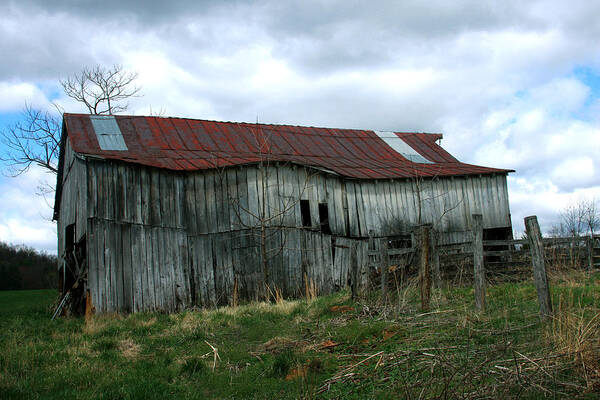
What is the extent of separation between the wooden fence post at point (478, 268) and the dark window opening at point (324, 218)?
407 inches

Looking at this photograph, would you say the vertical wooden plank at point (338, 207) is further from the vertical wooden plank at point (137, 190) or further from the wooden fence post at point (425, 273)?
the wooden fence post at point (425, 273)

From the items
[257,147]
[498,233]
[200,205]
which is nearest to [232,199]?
[200,205]

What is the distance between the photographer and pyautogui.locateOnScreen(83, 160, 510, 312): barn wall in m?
14.9

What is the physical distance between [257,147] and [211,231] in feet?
16.5

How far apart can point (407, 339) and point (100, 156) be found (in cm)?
1143

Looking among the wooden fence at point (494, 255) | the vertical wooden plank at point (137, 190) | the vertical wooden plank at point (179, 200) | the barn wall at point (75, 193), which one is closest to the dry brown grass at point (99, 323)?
the barn wall at point (75, 193)

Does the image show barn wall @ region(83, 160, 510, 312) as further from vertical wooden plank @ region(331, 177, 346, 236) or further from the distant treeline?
the distant treeline

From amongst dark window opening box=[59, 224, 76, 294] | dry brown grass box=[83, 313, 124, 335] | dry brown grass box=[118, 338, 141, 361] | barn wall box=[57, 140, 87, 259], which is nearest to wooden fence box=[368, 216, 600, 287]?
dry brown grass box=[118, 338, 141, 361]

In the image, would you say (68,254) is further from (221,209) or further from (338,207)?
(338,207)

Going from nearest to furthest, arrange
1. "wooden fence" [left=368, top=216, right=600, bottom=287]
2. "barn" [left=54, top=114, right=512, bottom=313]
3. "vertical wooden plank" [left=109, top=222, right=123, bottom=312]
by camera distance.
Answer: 1. "wooden fence" [left=368, top=216, right=600, bottom=287]
2. "vertical wooden plank" [left=109, top=222, right=123, bottom=312]
3. "barn" [left=54, top=114, right=512, bottom=313]

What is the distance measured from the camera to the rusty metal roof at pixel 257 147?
17312 mm

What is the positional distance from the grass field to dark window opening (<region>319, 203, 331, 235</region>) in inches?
301

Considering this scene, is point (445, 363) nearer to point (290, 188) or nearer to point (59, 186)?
point (290, 188)

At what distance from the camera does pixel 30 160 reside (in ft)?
96.0
